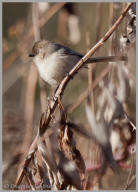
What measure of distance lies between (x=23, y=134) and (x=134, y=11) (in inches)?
52.2

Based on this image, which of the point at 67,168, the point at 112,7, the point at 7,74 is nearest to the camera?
the point at 67,168

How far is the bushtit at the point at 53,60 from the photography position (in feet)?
7.57

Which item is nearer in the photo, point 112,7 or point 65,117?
point 65,117

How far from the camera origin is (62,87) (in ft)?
5.01

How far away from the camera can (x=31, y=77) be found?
241 cm

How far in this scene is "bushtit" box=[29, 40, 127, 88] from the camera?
2307mm

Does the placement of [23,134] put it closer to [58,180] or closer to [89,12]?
[58,180]

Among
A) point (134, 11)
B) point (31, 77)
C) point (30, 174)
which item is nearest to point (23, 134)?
point (31, 77)

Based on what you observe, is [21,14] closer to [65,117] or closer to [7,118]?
[7,118]

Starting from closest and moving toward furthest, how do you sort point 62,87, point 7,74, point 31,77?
point 62,87, point 31,77, point 7,74

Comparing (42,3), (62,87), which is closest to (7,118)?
(42,3)

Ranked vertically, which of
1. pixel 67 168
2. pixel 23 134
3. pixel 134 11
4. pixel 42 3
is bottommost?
pixel 23 134

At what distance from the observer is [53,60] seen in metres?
2.36

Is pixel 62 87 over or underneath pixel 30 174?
over
